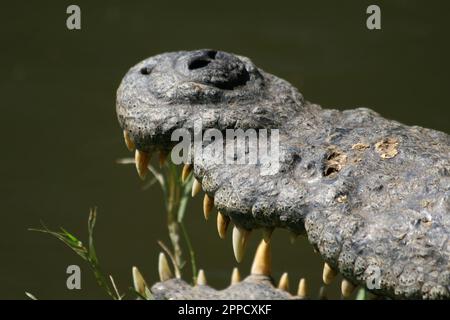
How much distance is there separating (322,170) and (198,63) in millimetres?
680

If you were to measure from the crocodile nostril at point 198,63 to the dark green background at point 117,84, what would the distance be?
184cm

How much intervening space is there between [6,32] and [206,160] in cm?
338

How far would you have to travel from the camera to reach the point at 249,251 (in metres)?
4.71

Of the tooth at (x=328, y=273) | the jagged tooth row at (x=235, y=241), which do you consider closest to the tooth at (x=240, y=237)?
the jagged tooth row at (x=235, y=241)

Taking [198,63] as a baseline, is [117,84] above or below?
below

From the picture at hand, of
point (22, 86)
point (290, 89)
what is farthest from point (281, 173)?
point (22, 86)

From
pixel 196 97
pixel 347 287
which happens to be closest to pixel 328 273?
Result: pixel 347 287

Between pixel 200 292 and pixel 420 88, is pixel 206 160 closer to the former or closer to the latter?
pixel 200 292

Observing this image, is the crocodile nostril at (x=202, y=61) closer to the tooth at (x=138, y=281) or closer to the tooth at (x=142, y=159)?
the tooth at (x=142, y=159)

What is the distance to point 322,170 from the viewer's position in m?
2.58

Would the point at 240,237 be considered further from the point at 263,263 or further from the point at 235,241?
the point at 263,263

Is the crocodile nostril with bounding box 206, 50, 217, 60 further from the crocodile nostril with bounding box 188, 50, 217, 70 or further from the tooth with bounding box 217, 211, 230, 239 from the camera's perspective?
the tooth with bounding box 217, 211, 230, 239

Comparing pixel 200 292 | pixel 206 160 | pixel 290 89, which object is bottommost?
pixel 200 292

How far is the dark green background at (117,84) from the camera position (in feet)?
15.3
